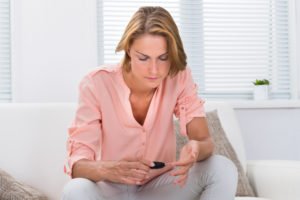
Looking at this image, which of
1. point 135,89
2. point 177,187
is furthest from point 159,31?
point 177,187

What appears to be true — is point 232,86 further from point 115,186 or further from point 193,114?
point 115,186

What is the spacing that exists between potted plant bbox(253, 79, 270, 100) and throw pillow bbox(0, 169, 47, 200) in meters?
1.75

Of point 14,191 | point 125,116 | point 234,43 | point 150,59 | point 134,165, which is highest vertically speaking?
point 234,43

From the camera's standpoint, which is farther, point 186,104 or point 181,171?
point 186,104

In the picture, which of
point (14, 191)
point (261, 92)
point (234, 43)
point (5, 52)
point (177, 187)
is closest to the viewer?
point (177, 187)

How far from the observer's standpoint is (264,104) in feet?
11.7

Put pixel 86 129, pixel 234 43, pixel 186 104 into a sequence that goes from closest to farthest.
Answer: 1. pixel 86 129
2. pixel 186 104
3. pixel 234 43

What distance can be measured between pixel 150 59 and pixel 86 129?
342 millimetres

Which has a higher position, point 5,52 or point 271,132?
point 5,52

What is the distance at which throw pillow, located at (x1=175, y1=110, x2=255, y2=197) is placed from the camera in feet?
8.38

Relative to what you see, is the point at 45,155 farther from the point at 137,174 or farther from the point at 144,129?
the point at 137,174

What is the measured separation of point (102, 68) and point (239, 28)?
1962mm

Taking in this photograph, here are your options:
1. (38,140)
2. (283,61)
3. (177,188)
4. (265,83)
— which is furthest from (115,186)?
(283,61)

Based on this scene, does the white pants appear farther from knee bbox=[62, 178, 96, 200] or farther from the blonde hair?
the blonde hair
